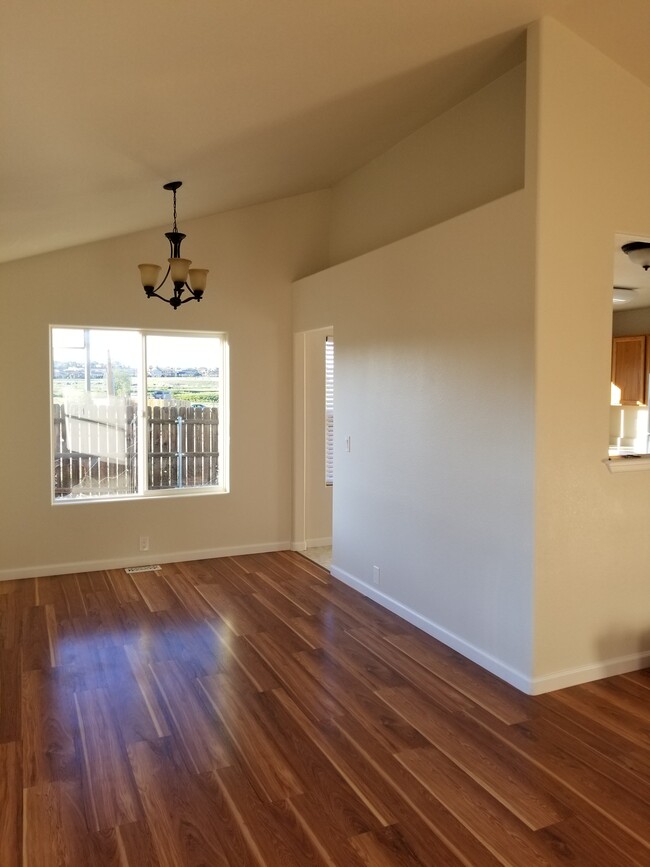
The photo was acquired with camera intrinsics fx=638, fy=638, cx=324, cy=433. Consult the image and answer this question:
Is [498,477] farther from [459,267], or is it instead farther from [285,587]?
[285,587]

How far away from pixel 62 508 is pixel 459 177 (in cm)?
393

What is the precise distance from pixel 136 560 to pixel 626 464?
3.98 meters

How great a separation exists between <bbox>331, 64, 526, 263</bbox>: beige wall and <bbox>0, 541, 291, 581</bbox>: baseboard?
9.14 feet

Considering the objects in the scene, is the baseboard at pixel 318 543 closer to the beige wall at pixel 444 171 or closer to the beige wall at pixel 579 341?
the beige wall at pixel 444 171

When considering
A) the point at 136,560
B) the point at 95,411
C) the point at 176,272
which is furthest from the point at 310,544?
the point at 176,272

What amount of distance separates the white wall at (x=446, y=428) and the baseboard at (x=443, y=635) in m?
0.01

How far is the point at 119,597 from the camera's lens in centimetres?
472

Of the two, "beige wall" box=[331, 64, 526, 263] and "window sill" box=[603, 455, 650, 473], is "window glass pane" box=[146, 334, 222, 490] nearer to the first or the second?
"beige wall" box=[331, 64, 526, 263]

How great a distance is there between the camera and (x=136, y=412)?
18.3 ft

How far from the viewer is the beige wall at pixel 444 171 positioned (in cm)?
364

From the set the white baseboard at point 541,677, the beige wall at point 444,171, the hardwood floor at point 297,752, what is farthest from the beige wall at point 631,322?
the hardwood floor at point 297,752

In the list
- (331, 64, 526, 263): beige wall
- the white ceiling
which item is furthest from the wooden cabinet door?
the white ceiling

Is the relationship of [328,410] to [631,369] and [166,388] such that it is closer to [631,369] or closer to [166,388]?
[166,388]

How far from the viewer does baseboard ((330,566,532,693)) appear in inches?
129
